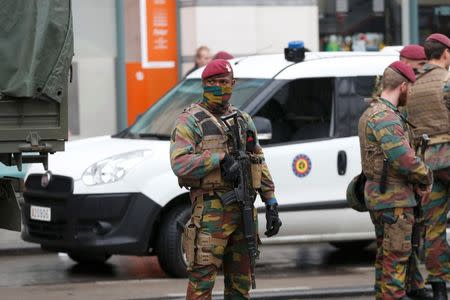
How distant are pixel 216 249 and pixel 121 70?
29.0ft

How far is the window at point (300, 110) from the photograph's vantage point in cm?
1034

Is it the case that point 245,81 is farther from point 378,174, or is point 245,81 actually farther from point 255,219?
point 255,219

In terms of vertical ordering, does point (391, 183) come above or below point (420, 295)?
above

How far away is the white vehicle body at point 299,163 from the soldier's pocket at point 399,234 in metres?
2.31

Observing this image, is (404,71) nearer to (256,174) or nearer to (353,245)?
(256,174)

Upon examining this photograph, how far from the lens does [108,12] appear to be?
1573cm

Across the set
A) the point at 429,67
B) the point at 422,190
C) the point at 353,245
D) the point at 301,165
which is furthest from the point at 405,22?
the point at 422,190

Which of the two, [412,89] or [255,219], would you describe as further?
[412,89]

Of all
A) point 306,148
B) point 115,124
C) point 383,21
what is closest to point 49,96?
point 306,148

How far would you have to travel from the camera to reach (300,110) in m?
10.5

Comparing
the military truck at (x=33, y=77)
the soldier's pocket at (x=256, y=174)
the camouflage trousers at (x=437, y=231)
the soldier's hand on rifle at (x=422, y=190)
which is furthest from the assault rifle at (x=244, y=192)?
the camouflage trousers at (x=437, y=231)

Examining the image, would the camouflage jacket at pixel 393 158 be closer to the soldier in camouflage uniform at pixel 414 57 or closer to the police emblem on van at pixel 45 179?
the soldier in camouflage uniform at pixel 414 57

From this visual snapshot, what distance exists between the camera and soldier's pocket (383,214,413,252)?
7.83 m

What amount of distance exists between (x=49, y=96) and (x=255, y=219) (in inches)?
57.3
